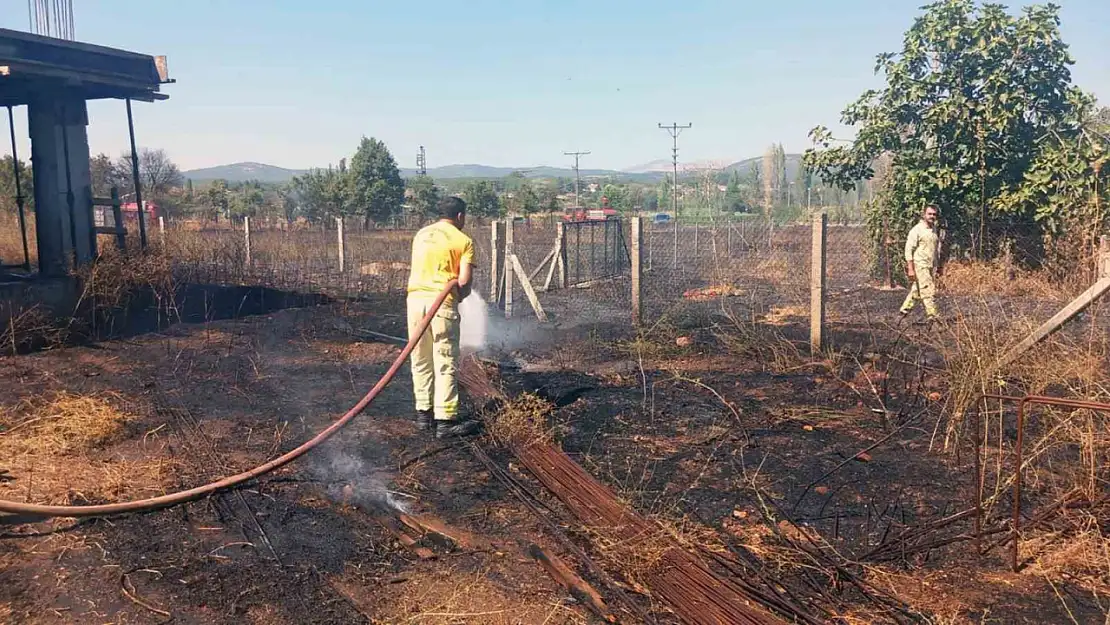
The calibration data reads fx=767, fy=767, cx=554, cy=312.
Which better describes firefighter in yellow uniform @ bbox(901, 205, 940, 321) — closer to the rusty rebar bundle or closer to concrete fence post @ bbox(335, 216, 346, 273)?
the rusty rebar bundle

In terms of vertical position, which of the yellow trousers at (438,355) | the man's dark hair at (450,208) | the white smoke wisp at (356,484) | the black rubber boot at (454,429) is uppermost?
the man's dark hair at (450,208)

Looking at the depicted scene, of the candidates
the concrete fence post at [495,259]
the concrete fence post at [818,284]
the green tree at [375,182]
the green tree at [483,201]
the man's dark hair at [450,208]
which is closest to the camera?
the man's dark hair at [450,208]

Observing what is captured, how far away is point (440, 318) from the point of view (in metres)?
5.88

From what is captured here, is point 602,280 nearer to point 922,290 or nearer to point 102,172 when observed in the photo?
point 922,290

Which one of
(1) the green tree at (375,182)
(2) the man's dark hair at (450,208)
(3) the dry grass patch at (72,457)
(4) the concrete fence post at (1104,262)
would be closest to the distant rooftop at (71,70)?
(3) the dry grass patch at (72,457)

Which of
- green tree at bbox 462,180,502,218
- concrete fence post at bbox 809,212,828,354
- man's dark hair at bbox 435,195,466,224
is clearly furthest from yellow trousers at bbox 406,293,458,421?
green tree at bbox 462,180,502,218

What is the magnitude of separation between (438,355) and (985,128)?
34.1ft

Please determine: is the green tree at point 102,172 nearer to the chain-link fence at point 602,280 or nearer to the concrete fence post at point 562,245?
the chain-link fence at point 602,280

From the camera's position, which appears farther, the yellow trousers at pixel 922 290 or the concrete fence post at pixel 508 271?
the concrete fence post at pixel 508 271

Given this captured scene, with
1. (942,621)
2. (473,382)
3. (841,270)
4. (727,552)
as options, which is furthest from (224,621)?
(841,270)

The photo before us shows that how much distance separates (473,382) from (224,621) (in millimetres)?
4421

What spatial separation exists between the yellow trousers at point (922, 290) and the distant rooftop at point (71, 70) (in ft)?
36.7

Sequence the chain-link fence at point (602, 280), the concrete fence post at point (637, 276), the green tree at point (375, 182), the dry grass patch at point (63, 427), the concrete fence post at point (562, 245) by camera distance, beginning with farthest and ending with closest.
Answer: the green tree at point (375, 182)
the concrete fence post at point (562, 245)
the chain-link fence at point (602, 280)
the concrete fence post at point (637, 276)
the dry grass patch at point (63, 427)

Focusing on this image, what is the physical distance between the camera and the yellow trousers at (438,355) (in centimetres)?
588
